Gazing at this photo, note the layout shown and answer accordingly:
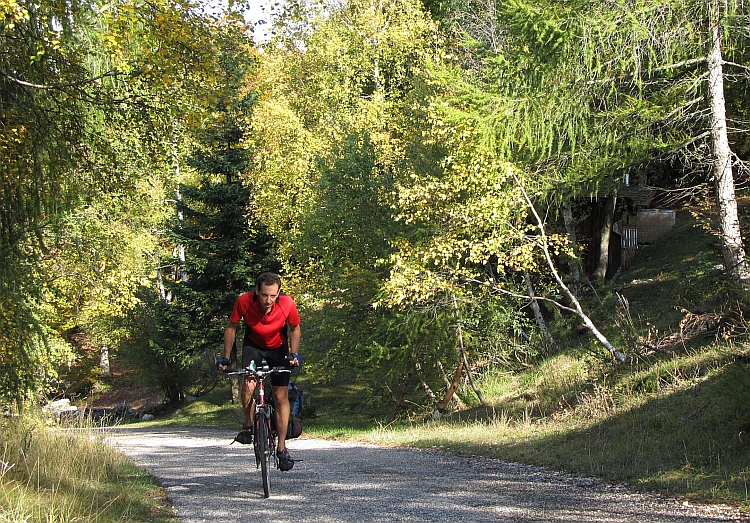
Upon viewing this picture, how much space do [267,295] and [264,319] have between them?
336 millimetres

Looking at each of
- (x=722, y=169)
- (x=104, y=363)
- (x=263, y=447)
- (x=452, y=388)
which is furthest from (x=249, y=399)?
(x=104, y=363)

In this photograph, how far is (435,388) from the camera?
21.2m

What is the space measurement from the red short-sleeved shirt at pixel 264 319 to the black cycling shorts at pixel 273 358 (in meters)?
0.06

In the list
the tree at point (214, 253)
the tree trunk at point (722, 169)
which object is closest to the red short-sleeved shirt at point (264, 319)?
the tree trunk at point (722, 169)

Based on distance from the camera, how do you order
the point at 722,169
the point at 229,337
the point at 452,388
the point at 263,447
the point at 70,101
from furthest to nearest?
the point at 452,388 → the point at 722,169 → the point at 70,101 → the point at 229,337 → the point at 263,447

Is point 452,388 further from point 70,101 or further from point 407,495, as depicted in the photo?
point 70,101

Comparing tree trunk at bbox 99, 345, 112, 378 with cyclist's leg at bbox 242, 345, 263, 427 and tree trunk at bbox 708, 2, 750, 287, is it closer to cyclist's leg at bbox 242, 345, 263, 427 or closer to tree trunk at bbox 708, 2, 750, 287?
tree trunk at bbox 708, 2, 750, 287

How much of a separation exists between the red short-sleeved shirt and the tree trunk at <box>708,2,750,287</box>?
8288 mm

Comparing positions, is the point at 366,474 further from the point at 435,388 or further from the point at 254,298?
the point at 435,388

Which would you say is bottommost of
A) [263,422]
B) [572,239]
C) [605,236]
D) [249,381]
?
[263,422]

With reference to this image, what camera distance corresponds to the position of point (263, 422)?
321 inches

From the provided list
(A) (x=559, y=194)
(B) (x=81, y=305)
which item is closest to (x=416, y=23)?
(B) (x=81, y=305)

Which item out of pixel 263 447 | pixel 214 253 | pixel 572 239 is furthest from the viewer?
pixel 214 253

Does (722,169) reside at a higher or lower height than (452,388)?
higher
